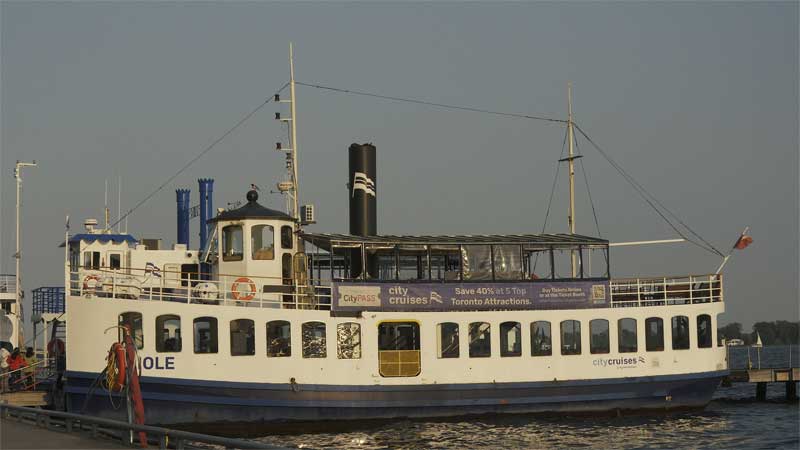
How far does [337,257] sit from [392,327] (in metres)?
4.18

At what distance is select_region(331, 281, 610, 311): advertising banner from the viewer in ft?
93.7

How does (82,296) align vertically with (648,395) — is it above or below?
above

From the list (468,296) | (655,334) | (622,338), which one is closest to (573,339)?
(622,338)

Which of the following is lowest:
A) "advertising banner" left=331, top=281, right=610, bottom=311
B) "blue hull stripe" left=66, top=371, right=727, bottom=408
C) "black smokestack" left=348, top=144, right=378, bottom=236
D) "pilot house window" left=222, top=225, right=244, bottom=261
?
"blue hull stripe" left=66, top=371, right=727, bottom=408

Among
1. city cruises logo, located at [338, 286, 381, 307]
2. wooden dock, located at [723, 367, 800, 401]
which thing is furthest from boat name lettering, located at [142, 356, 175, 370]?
wooden dock, located at [723, 367, 800, 401]

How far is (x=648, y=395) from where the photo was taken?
3077 cm

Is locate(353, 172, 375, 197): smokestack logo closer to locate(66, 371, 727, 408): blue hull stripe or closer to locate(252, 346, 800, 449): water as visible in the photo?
locate(66, 371, 727, 408): blue hull stripe

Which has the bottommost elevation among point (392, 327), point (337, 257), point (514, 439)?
point (514, 439)

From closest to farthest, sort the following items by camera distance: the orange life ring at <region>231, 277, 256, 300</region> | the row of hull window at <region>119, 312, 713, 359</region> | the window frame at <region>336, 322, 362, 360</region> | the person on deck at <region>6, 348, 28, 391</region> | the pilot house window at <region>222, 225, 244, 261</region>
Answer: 1. the row of hull window at <region>119, 312, 713, 359</region>
2. the window frame at <region>336, 322, 362, 360</region>
3. the orange life ring at <region>231, 277, 256, 300</region>
4. the person on deck at <region>6, 348, 28, 391</region>
5. the pilot house window at <region>222, 225, 244, 261</region>

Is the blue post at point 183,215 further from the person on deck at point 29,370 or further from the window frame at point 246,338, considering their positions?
the window frame at point 246,338

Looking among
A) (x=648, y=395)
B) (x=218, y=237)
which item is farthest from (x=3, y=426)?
(x=648, y=395)

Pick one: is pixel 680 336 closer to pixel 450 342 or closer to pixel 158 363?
pixel 450 342

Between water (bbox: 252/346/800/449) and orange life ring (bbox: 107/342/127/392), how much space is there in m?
4.72

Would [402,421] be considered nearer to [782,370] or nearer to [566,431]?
[566,431]
